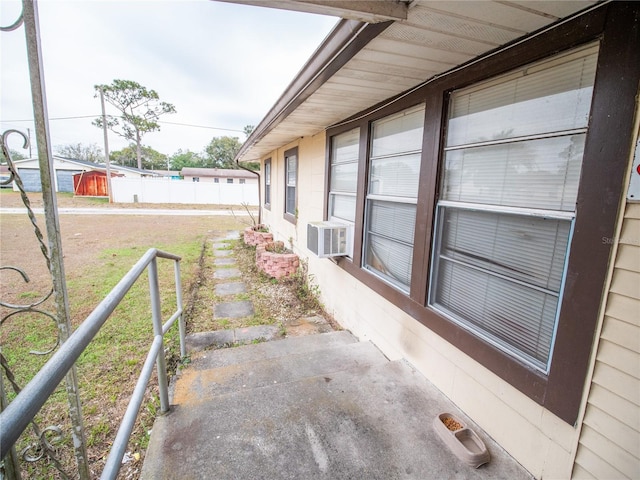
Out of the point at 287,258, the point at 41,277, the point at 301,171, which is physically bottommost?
the point at 41,277

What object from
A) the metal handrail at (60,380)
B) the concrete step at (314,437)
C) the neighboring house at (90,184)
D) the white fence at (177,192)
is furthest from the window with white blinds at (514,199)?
the neighboring house at (90,184)

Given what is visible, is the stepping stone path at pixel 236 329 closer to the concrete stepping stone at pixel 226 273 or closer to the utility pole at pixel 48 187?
the concrete stepping stone at pixel 226 273

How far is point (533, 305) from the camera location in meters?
1.60

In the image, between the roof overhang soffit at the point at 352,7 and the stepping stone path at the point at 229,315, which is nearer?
the roof overhang soffit at the point at 352,7

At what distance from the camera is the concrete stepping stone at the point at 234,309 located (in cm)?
421

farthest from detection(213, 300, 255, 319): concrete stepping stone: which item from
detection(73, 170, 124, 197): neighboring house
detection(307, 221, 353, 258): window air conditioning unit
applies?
detection(73, 170, 124, 197): neighboring house

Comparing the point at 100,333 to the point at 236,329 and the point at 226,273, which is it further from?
the point at 226,273

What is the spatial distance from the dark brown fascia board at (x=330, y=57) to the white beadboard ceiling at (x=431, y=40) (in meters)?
0.05

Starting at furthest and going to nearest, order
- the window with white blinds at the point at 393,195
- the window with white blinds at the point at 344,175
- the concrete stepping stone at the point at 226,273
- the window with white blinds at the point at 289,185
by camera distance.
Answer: the window with white blinds at the point at 289,185
the concrete stepping stone at the point at 226,273
the window with white blinds at the point at 344,175
the window with white blinds at the point at 393,195

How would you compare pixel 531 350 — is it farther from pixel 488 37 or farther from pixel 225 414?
pixel 225 414

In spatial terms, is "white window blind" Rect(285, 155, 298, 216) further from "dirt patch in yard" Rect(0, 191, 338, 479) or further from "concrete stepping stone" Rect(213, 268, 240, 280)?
"concrete stepping stone" Rect(213, 268, 240, 280)

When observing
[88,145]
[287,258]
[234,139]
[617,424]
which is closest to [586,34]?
[617,424]

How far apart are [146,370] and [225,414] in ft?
2.01

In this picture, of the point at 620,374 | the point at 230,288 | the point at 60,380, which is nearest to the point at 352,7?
the point at 60,380
